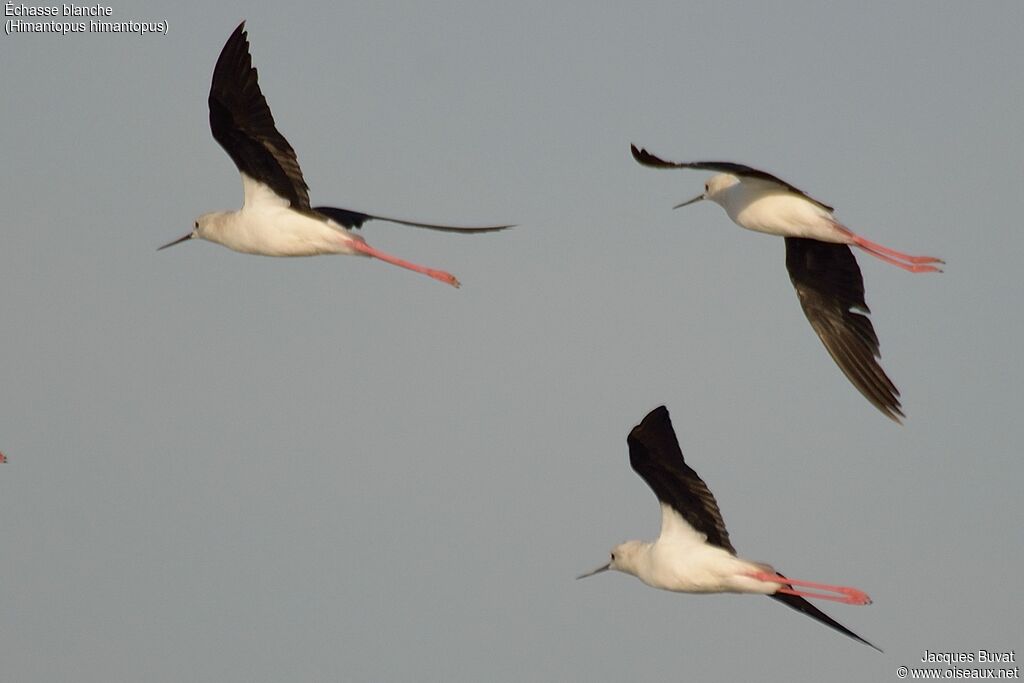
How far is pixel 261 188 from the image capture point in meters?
12.5

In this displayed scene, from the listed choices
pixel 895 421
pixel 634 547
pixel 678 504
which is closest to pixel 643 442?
pixel 678 504

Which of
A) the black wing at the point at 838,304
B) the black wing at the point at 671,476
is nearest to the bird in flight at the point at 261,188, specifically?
the black wing at the point at 671,476

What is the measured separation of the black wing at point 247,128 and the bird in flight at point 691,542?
317 centimetres

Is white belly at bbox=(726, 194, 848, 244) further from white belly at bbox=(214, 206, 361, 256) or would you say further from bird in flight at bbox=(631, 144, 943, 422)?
white belly at bbox=(214, 206, 361, 256)

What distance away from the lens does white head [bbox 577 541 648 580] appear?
1281cm

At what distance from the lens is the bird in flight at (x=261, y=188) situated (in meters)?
11.8

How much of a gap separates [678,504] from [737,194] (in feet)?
9.04

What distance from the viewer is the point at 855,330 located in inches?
547

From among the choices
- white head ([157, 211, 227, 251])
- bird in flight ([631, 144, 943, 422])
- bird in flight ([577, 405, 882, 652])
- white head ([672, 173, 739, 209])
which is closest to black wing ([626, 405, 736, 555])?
bird in flight ([577, 405, 882, 652])

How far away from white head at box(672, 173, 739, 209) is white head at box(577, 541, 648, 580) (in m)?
2.97

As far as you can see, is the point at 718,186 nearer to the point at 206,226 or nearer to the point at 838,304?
the point at 838,304

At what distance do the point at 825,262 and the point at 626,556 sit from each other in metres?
3.13

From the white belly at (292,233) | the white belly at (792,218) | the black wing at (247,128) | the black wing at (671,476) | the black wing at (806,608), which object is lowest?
the black wing at (806,608)

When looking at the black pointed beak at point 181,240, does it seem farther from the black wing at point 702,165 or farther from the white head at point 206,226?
the black wing at point 702,165
